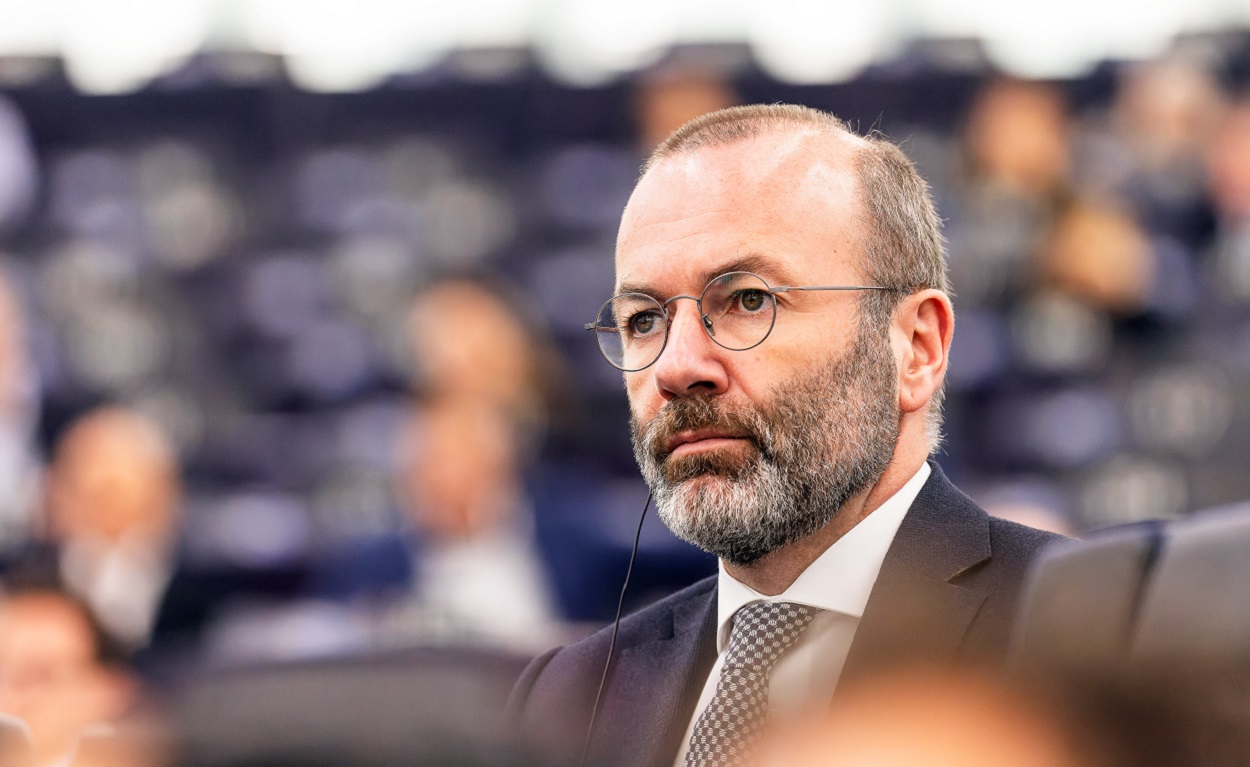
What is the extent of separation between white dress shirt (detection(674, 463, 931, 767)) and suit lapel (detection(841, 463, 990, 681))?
33mm

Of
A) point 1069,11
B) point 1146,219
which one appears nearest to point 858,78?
point 1069,11

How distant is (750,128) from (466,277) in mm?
3976

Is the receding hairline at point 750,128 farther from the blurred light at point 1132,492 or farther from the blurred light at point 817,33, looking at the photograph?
the blurred light at point 817,33

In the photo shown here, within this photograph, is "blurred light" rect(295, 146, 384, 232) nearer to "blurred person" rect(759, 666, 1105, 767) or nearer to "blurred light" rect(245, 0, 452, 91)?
"blurred light" rect(245, 0, 452, 91)

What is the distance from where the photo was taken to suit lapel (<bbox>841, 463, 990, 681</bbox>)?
4.10ft

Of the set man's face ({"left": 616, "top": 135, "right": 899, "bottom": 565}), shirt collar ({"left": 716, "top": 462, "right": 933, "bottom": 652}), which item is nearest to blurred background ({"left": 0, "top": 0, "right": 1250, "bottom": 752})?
shirt collar ({"left": 716, "top": 462, "right": 933, "bottom": 652})

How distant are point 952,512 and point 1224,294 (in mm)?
3774

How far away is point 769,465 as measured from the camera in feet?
4.52

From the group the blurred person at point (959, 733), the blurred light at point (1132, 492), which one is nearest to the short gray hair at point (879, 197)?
the blurred person at point (959, 733)

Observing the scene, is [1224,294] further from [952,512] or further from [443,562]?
[952,512]

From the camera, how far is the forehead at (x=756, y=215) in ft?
4.53

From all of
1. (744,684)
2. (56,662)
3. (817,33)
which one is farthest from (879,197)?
(817,33)

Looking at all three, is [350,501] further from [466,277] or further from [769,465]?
[769,465]

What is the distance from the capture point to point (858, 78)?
6066mm
